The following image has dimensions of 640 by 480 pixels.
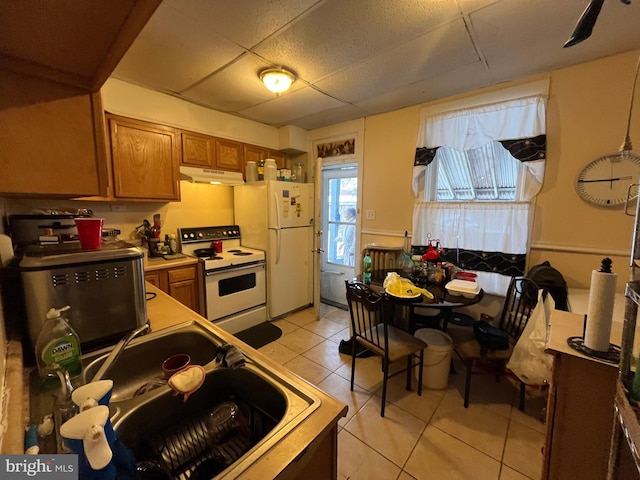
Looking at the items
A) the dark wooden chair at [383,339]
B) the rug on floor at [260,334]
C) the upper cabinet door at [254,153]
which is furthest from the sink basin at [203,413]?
the upper cabinet door at [254,153]

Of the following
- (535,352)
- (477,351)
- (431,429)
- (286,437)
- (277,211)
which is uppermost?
(277,211)

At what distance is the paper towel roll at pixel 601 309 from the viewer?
37.8 inches

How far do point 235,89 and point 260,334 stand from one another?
101 inches

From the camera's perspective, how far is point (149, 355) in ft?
3.59

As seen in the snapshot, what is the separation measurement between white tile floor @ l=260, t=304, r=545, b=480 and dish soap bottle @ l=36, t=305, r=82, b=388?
1.42 meters

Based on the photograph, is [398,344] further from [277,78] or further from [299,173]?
[299,173]

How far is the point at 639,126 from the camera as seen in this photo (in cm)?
188

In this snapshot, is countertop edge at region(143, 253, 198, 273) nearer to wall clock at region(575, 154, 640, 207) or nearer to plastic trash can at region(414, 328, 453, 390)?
plastic trash can at region(414, 328, 453, 390)

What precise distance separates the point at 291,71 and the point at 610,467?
2.74m

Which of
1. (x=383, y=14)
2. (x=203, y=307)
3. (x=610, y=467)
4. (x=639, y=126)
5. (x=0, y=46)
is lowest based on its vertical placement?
(x=203, y=307)

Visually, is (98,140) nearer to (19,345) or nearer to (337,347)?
(19,345)

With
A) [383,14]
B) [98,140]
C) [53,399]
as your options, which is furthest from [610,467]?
[383,14]

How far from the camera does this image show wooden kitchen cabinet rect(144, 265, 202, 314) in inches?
96.7

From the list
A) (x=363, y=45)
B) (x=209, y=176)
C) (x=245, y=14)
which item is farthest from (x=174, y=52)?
(x=363, y=45)
